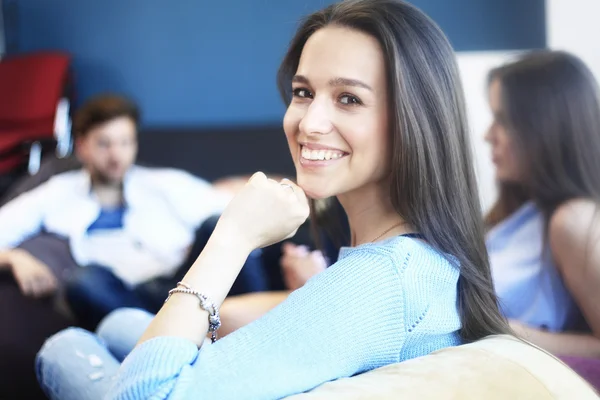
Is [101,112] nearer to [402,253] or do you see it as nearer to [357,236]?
[357,236]

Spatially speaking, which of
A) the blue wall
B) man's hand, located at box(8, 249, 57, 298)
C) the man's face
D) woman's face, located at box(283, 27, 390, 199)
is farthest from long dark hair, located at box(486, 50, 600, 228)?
the blue wall

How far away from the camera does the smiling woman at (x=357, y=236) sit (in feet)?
2.64

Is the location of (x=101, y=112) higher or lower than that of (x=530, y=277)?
higher

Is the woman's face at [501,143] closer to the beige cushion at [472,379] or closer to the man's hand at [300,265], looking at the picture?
→ the man's hand at [300,265]

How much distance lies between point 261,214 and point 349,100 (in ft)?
0.68

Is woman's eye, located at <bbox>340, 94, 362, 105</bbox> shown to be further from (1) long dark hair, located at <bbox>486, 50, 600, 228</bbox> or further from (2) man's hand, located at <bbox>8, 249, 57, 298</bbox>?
(2) man's hand, located at <bbox>8, 249, 57, 298</bbox>

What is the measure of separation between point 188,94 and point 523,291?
8.88 ft

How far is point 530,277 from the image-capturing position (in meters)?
1.54

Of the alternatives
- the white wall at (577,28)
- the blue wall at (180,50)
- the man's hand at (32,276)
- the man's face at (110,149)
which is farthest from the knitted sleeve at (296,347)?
the blue wall at (180,50)

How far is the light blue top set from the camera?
1491mm

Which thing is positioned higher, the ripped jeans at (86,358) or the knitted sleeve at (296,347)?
the knitted sleeve at (296,347)

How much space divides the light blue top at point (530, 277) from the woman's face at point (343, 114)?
1.91ft

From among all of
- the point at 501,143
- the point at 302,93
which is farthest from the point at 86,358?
the point at 501,143

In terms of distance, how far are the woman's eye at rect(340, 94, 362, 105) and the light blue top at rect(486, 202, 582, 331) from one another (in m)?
0.64
